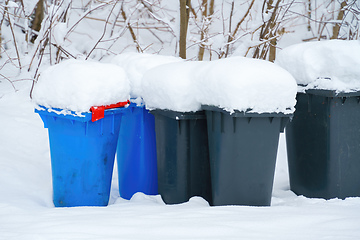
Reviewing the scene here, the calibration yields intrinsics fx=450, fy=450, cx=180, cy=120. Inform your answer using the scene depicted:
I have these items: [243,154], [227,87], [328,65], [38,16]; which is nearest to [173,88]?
[227,87]

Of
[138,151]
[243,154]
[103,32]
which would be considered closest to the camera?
[243,154]

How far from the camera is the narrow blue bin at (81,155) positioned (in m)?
3.26

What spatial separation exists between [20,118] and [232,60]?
9.47 ft

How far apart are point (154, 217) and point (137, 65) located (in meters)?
1.48

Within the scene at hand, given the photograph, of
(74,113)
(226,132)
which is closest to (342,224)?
(226,132)

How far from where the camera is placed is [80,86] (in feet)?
10.4

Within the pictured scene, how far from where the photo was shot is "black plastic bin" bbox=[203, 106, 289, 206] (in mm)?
3018

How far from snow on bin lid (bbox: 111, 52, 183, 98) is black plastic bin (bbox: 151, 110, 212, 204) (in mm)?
358

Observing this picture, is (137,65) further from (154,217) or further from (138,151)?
(154,217)

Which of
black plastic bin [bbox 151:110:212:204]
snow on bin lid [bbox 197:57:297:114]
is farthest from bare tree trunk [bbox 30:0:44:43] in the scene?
snow on bin lid [bbox 197:57:297:114]

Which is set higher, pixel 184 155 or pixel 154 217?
pixel 184 155

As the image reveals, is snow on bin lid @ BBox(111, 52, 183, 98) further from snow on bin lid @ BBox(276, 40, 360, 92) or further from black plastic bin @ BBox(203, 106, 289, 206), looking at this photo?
snow on bin lid @ BBox(276, 40, 360, 92)

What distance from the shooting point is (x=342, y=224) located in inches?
101

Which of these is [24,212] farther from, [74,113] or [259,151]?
[259,151]
